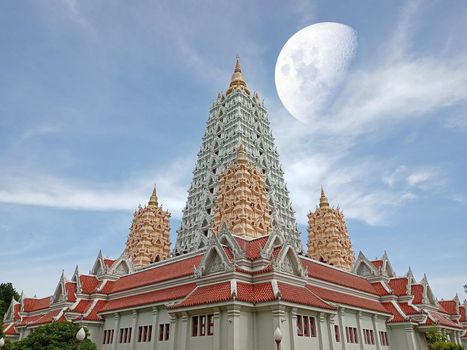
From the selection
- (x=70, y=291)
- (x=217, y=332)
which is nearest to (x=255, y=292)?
(x=217, y=332)

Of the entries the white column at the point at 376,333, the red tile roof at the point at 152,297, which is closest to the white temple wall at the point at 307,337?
the red tile roof at the point at 152,297

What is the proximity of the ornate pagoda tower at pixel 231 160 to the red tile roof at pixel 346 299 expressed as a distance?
3507 centimetres

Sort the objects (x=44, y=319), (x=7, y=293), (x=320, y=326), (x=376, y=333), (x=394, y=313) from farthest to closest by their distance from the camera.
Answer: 1. (x=7, y=293)
2. (x=44, y=319)
3. (x=394, y=313)
4. (x=376, y=333)
5. (x=320, y=326)

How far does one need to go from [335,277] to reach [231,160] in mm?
43435

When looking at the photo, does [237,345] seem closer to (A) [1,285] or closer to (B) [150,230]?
(B) [150,230]

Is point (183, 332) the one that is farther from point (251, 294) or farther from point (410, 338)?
point (410, 338)

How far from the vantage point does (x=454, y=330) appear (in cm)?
3916

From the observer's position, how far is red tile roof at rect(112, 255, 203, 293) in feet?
102

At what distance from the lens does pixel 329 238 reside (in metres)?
72.7

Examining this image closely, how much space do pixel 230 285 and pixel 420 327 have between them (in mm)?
20759

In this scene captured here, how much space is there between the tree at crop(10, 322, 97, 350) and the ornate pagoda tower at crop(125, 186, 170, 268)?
42.5m

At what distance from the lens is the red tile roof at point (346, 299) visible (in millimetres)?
28797

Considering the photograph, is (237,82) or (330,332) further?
(237,82)

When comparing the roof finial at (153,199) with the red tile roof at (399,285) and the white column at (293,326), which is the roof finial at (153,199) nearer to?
the red tile roof at (399,285)
